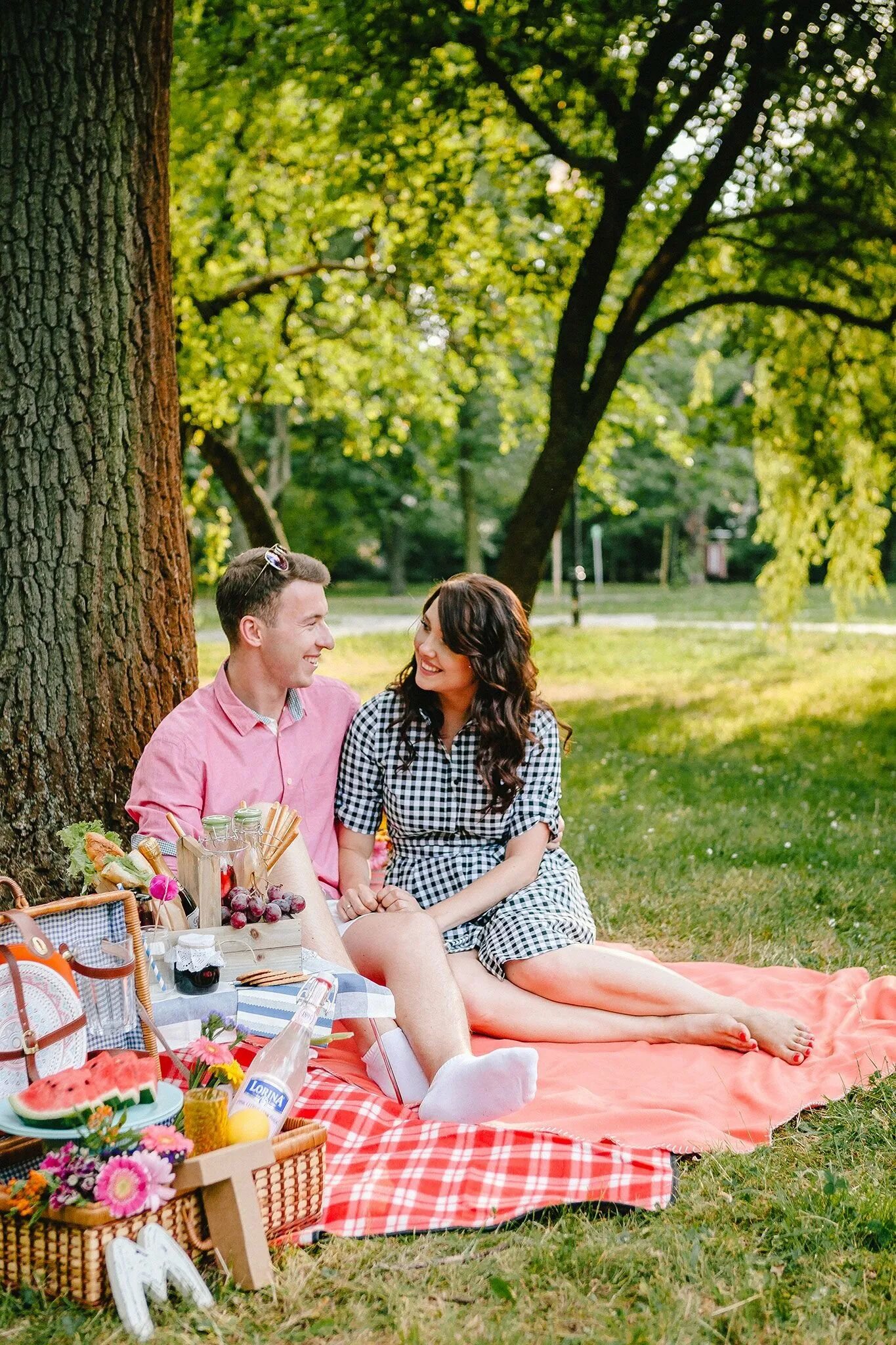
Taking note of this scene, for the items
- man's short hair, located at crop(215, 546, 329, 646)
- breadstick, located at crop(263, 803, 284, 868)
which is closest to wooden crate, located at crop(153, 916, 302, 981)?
breadstick, located at crop(263, 803, 284, 868)

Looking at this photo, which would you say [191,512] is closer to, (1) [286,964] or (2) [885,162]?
(2) [885,162]

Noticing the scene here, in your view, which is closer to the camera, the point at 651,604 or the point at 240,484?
the point at 240,484

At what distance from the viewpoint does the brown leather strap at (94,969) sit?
257 centimetres

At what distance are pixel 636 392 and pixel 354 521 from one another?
67.5ft

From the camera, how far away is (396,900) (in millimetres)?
3506

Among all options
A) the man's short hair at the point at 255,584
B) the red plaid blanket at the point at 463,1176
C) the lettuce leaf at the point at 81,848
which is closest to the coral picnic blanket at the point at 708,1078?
the red plaid blanket at the point at 463,1176

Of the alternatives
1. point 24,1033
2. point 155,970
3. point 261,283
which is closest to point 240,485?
point 261,283

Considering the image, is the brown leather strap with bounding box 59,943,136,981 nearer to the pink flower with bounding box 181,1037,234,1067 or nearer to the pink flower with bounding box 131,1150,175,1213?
the pink flower with bounding box 181,1037,234,1067

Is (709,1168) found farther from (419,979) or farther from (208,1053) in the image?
(208,1053)

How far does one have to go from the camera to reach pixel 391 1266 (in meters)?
2.47

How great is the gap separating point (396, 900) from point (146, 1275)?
4.57ft

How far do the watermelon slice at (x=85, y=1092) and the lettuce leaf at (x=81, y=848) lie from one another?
0.70m

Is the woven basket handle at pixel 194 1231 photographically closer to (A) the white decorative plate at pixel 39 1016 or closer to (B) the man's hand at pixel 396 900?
(A) the white decorative plate at pixel 39 1016

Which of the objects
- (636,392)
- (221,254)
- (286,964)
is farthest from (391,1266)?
(636,392)
